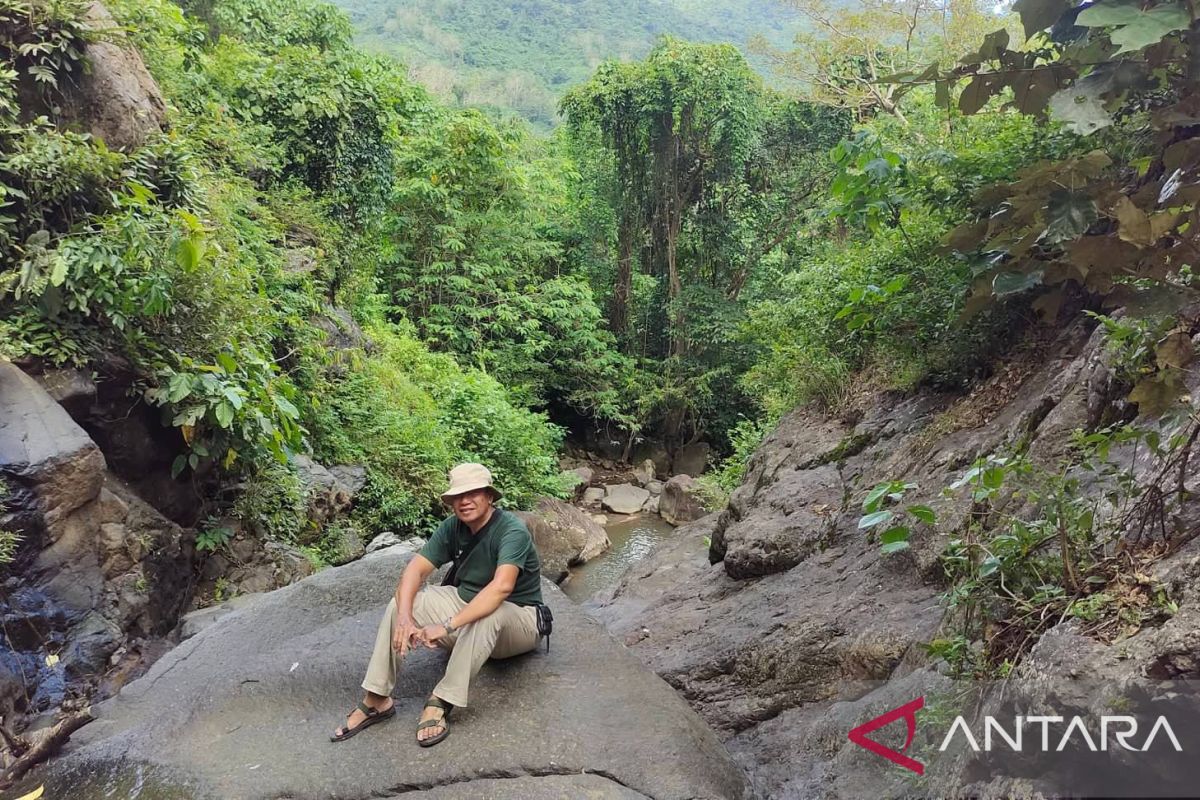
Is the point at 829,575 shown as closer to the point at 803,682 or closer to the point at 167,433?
the point at 803,682

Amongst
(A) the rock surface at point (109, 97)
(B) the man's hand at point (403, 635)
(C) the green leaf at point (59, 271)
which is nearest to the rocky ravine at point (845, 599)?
(B) the man's hand at point (403, 635)

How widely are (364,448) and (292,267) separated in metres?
2.64

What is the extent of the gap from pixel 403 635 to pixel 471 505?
70cm

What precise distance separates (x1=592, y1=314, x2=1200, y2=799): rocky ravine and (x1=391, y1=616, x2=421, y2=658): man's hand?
185 cm

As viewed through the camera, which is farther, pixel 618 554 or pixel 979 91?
pixel 618 554

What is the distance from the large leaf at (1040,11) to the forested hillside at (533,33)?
43.6 meters

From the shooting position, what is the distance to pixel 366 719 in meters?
3.42

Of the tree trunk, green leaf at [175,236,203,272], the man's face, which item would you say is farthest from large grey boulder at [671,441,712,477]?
the man's face

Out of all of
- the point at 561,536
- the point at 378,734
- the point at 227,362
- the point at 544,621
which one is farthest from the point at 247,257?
the point at 561,536

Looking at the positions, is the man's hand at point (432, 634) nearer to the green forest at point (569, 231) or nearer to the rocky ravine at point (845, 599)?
the rocky ravine at point (845, 599)

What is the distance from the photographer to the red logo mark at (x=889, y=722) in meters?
2.72


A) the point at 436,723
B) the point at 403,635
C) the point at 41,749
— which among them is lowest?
the point at 41,749

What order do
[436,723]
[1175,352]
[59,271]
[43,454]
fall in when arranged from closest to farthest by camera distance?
1. [1175,352]
2. [436,723]
3. [43,454]
4. [59,271]

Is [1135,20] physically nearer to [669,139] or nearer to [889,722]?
[889,722]
